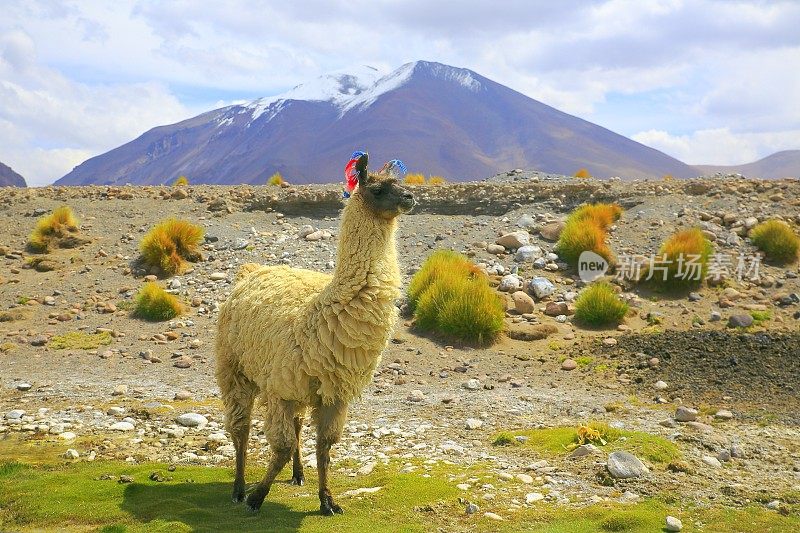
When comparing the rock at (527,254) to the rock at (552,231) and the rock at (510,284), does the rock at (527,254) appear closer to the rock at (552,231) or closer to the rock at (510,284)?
the rock at (552,231)

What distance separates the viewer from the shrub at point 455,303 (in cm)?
1270

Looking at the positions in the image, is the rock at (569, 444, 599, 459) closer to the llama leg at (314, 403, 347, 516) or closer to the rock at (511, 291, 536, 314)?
the llama leg at (314, 403, 347, 516)

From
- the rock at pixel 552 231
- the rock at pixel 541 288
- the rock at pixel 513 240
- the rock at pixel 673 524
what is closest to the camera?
the rock at pixel 673 524

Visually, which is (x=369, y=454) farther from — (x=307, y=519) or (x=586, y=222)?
(x=586, y=222)

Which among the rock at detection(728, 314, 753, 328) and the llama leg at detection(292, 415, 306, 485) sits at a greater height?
the rock at detection(728, 314, 753, 328)

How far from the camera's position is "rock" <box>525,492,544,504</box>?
5.93m

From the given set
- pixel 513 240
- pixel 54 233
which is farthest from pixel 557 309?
pixel 54 233

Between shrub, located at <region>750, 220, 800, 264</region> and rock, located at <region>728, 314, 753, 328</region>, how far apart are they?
11.5 feet

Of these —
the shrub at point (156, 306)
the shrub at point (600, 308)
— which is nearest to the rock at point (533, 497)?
the shrub at point (600, 308)

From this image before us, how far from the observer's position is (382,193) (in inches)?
229

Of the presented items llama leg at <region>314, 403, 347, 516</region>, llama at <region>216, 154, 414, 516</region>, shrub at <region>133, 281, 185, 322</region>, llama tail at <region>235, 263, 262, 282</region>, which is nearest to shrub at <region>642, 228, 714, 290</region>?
Result: shrub at <region>133, 281, 185, 322</region>

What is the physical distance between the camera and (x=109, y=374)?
11117mm

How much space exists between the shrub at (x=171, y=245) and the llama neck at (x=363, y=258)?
1087cm

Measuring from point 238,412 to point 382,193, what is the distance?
2.59m
